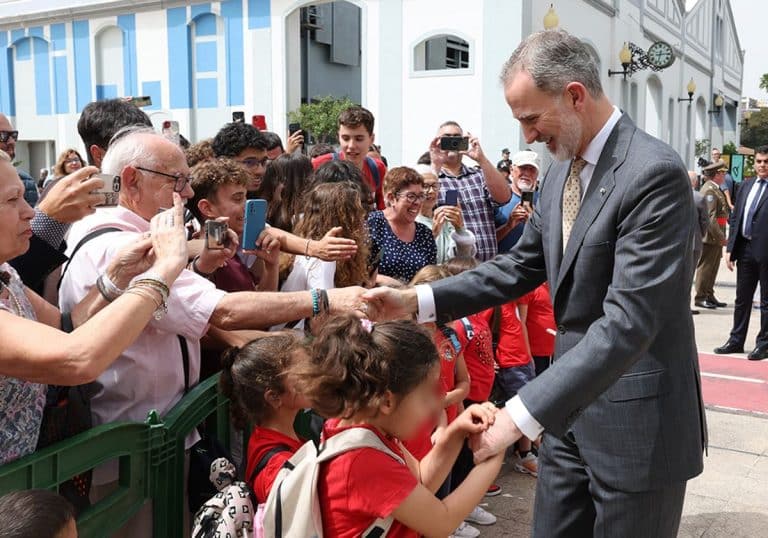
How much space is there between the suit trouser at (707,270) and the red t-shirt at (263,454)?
9316 millimetres

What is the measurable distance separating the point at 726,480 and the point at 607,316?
3.09 m

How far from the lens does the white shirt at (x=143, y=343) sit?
8.09ft

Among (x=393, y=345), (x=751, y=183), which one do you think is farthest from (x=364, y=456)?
(x=751, y=183)

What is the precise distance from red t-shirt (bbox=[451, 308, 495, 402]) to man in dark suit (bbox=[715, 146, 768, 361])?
492 cm

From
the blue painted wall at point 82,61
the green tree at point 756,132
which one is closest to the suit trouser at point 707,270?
the blue painted wall at point 82,61

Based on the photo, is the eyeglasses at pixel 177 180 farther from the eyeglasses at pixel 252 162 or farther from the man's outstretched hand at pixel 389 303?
the eyeglasses at pixel 252 162

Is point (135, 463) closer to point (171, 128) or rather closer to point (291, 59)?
point (171, 128)

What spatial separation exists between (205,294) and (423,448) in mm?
966

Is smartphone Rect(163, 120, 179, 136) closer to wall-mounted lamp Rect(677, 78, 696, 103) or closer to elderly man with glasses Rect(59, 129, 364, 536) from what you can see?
elderly man with glasses Rect(59, 129, 364, 536)

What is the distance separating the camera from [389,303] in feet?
9.21

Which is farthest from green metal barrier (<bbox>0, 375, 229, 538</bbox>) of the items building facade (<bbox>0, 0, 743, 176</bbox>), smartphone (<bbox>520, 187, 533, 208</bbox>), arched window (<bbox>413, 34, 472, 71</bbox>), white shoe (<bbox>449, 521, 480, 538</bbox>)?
arched window (<bbox>413, 34, 472, 71</bbox>)

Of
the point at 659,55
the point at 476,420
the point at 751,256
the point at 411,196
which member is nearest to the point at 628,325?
the point at 476,420

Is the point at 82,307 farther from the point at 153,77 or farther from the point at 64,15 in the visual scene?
the point at 64,15

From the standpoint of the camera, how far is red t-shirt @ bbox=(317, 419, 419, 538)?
6.36 ft
